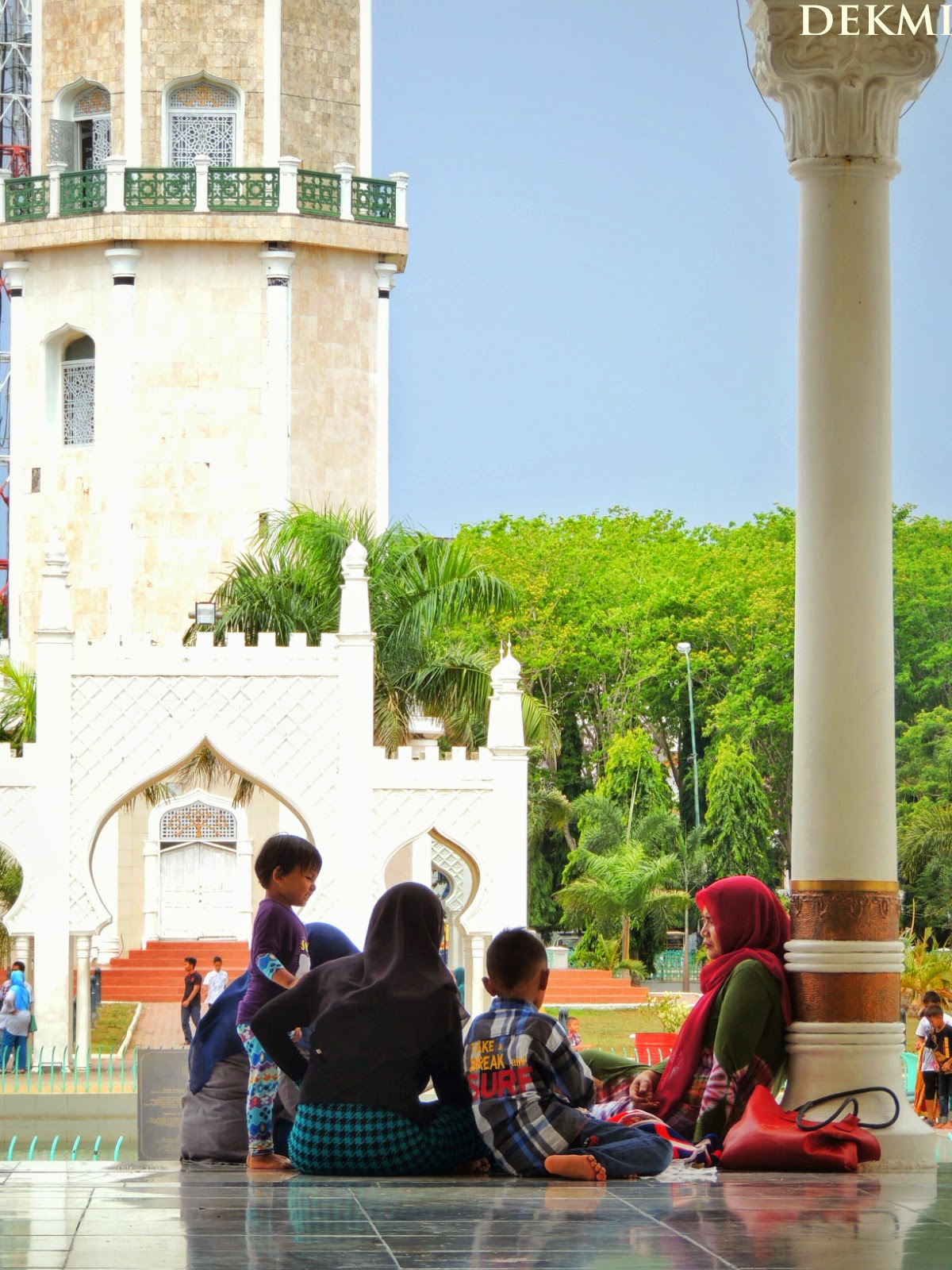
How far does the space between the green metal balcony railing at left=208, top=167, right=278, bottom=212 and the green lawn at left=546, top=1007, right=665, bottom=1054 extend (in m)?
12.8

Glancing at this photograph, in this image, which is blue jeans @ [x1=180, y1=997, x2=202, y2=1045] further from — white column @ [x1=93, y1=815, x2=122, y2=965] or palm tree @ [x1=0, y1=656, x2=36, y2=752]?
white column @ [x1=93, y1=815, x2=122, y2=965]

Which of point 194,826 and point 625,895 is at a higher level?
point 194,826

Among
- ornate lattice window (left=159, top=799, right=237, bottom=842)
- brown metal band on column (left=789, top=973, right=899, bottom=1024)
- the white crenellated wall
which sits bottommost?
ornate lattice window (left=159, top=799, right=237, bottom=842)

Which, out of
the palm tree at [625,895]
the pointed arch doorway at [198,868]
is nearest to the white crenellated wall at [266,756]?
the pointed arch doorway at [198,868]

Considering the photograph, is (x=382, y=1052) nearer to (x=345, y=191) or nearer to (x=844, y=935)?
(x=844, y=935)

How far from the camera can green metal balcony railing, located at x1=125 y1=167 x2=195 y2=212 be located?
31.8 m

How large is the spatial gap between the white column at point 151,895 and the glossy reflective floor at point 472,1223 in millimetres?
25797

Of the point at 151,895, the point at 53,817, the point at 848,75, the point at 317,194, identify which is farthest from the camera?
the point at 151,895

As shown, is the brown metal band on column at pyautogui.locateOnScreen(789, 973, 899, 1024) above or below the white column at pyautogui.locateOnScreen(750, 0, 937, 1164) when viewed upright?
below

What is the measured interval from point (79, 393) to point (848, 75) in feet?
85.7

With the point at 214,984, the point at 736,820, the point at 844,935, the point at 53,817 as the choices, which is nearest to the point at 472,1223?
the point at 844,935

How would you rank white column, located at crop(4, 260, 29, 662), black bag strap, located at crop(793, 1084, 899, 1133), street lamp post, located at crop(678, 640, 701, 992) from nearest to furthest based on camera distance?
black bag strap, located at crop(793, 1084, 899, 1133) → white column, located at crop(4, 260, 29, 662) → street lamp post, located at crop(678, 640, 701, 992)

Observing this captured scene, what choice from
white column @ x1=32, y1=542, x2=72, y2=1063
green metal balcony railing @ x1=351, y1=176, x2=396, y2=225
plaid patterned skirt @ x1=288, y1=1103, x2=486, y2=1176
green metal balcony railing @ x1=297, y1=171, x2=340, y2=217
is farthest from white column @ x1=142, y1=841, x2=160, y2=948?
plaid patterned skirt @ x1=288, y1=1103, x2=486, y2=1176

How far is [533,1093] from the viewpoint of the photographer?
22.6 ft
